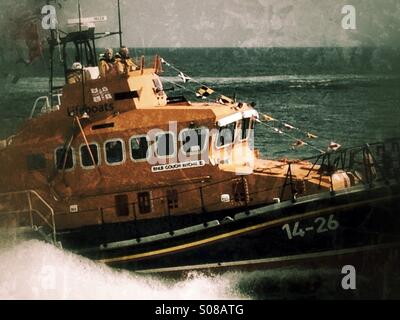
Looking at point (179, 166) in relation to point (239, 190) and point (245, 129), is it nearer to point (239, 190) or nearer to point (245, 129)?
point (239, 190)

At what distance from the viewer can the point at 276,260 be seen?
10070 mm

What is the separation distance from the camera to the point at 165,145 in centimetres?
1035

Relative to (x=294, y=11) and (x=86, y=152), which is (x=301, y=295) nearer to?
(x=86, y=152)

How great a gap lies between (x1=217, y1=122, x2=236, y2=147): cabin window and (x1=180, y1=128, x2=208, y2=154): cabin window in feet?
1.19

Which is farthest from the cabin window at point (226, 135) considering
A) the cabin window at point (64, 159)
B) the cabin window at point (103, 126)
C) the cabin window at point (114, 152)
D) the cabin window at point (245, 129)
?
the cabin window at point (64, 159)

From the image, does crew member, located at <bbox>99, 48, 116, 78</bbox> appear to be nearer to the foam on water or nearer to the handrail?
the handrail

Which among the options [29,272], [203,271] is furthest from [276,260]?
[29,272]

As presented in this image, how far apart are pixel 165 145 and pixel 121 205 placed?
1394 millimetres

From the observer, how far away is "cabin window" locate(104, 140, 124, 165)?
10.4 m

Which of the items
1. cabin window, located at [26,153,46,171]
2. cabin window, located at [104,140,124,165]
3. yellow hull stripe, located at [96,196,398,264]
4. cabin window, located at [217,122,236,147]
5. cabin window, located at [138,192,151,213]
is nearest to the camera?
yellow hull stripe, located at [96,196,398,264]

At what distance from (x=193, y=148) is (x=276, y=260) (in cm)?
246

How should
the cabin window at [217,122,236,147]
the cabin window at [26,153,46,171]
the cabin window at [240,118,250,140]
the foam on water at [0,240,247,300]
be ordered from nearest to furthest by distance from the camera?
the foam on water at [0,240,247,300]
the cabin window at [217,122,236,147]
the cabin window at [26,153,46,171]
the cabin window at [240,118,250,140]

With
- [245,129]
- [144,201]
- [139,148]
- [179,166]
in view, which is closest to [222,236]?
[179,166]

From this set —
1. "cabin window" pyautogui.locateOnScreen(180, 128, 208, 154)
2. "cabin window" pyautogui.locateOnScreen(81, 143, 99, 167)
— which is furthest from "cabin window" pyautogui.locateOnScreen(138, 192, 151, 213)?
"cabin window" pyautogui.locateOnScreen(180, 128, 208, 154)
